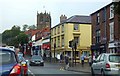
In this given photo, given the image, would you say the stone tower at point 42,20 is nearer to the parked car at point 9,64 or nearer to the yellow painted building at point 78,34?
the yellow painted building at point 78,34

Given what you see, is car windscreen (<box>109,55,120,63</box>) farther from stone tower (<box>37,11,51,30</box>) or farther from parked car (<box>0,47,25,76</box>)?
stone tower (<box>37,11,51,30</box>)

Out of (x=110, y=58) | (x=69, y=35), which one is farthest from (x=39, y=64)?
(x=110, y=58)

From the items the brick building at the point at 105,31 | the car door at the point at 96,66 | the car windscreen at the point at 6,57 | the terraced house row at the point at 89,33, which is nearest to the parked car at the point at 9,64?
the car windscreen at the point at 6,57

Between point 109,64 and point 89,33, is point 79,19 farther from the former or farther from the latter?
point 109,64

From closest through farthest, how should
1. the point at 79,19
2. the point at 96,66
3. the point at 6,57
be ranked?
1. the point at 6,57
2. the point at 96,66
3. the point at 79,19

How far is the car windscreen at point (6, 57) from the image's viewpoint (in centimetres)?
909

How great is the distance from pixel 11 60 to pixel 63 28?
185 ft

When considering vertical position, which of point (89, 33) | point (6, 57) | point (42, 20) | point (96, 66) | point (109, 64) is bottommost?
point (96, 66)

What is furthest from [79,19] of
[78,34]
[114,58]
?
[114,58]

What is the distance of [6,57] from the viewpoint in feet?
30.0

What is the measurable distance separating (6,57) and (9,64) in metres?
0.29

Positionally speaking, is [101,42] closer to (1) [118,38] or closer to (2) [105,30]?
(2) [105,30]

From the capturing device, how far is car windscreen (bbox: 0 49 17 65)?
909 cm

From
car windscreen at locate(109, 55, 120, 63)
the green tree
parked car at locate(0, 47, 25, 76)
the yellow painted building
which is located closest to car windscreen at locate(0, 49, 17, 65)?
parked car at locate(0, 47, 25, 76)
